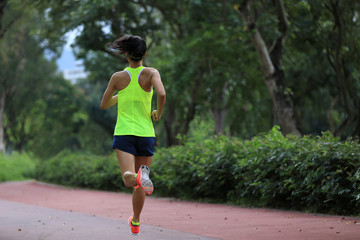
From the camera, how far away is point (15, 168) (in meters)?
29.8

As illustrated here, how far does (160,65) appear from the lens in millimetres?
20516

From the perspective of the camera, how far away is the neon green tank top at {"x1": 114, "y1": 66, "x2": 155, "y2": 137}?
5.02 meters

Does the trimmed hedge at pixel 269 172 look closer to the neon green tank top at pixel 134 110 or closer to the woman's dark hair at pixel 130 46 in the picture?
the neon green tank top at pixel 134 110

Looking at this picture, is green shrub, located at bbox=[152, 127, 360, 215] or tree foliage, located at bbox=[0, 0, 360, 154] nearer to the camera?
green shrub, located at bbox=[152, 127, 360, 215]

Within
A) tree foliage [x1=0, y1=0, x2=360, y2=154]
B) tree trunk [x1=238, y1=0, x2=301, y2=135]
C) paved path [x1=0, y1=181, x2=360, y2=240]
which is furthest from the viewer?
tree foliage [x1=0, y1=0, x2=360, y2=154]

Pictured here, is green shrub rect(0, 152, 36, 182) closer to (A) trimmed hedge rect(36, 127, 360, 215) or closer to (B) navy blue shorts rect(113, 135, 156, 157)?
(A) trimmed hedge rect(36, 127, 360, 215)

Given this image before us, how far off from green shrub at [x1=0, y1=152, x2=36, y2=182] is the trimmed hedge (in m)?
14.9

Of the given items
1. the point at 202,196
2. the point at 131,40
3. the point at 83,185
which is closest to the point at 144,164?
the point at 131,40

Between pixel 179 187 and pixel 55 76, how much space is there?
36974 millimetres

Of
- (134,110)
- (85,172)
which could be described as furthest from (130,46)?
(85,172)

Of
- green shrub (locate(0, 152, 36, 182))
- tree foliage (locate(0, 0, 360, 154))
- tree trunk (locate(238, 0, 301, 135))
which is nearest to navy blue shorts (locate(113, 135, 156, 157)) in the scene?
tree foliage (locate(0, 0, 360, 154))

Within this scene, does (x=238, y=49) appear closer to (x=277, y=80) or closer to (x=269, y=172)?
(x=277, y=80)

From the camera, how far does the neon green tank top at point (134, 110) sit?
16.5ft

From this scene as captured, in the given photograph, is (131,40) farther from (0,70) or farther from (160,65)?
(0,70)
